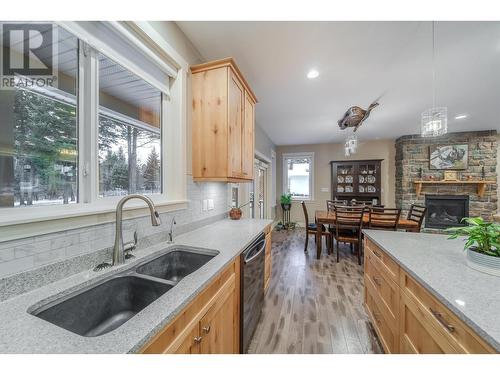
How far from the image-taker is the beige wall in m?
5.89

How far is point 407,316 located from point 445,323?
38cm

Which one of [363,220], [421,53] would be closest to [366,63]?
[421,53]

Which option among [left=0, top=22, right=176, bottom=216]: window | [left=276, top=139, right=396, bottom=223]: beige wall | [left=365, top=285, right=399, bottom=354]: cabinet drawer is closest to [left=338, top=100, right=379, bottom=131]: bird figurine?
[left=365, top=285, right=399, bottom=354]: cabinet drawer

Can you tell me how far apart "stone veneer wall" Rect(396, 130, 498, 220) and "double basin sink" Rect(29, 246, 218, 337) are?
20.6 feet

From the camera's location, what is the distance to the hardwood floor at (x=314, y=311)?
5.40ft

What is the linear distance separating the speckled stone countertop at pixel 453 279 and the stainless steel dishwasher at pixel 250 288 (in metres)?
Answer: 0.95

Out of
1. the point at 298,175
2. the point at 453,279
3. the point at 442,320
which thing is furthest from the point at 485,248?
the point at 298,175

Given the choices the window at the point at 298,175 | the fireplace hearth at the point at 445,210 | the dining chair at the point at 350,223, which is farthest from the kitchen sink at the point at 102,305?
the fireplace hearth at the point at 445,210

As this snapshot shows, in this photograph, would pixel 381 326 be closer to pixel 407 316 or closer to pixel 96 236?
pixel 407 316

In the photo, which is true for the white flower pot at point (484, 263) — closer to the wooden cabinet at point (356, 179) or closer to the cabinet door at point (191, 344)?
the cabinet door at point (191, 344)

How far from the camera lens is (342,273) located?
117 inches

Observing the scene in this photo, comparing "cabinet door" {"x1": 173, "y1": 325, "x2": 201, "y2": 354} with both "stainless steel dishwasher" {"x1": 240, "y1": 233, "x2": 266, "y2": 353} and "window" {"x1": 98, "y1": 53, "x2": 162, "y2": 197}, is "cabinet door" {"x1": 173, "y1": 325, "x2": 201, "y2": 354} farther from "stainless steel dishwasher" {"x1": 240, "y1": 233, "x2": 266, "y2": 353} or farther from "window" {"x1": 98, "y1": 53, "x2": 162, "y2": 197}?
"window" {"x1": 98, "y1": 53, "x2": 162, "y2": 197}
